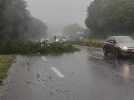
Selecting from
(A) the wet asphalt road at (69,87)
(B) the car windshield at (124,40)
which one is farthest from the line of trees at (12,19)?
(A) the wet asphalt road at (69,87)

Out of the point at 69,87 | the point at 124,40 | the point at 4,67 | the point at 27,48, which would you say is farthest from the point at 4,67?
the point at 27,48

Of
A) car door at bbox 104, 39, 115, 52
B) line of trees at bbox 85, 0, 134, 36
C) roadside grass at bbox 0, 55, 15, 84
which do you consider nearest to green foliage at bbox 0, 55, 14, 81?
roadside grass at bbox 0, 55, 15, 84

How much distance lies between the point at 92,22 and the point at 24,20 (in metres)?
22.7

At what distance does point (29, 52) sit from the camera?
30.4 metres

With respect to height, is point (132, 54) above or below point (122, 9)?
below

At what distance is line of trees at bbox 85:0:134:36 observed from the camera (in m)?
73.8

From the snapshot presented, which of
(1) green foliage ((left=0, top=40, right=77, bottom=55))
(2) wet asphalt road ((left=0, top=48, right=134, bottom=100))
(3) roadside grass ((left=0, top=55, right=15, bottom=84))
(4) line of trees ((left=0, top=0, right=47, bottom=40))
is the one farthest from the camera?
(4) line of trees ((left=0, top=0, right=47, bottom=40))

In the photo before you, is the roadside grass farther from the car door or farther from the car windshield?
the car windshield

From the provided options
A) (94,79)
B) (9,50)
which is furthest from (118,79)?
(9,50)

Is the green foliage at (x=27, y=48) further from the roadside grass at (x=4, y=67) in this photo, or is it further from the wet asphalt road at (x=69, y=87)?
the wet asphalt road at (x=69, y=87)

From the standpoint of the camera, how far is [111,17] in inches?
3137

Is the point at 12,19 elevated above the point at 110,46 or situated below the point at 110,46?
above

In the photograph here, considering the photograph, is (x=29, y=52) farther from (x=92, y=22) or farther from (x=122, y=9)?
(x=92, y=22)

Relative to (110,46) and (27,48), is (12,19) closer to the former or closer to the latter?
(27,48)
